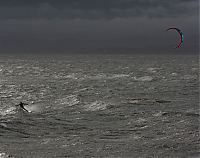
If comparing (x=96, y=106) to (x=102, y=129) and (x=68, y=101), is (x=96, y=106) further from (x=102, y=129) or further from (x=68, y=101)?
(x=102, y=129)

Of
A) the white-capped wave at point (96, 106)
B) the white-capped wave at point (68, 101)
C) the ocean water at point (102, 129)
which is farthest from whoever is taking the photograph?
the white-capped wave at point (68, 101)

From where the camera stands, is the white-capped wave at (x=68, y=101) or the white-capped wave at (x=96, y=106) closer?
the white-capped wave at (x=96, y=106)

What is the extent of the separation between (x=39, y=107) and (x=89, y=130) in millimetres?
15246

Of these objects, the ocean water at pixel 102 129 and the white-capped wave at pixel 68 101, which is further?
the white-capped wave at pixel 68 101

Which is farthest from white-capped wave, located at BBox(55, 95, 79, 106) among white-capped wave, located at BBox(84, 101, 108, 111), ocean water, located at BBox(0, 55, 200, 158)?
white-capped wave, located at BBox(84, 101, 108, 111)

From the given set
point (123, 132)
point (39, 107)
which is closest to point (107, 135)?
point (123, 132)

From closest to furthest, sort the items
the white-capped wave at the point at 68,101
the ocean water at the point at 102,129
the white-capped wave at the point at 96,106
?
the ocean water at the point at 102,129, the white-capped wave at the point at 96,106, the white-capped wave at the point at 68,101

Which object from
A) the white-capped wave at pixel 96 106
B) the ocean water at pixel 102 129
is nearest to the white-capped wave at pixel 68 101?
the ocean water at pixel 102 129

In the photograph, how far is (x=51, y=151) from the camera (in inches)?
983

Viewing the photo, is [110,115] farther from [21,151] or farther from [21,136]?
[21,151]

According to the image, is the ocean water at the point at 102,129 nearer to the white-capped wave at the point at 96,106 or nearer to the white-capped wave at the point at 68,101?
the white-capped wave at the point at 96,106

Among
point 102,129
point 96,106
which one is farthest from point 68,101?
point 102,129

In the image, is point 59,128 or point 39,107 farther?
point 39,107

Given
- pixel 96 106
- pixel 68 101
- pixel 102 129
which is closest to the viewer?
pixel 102 129
